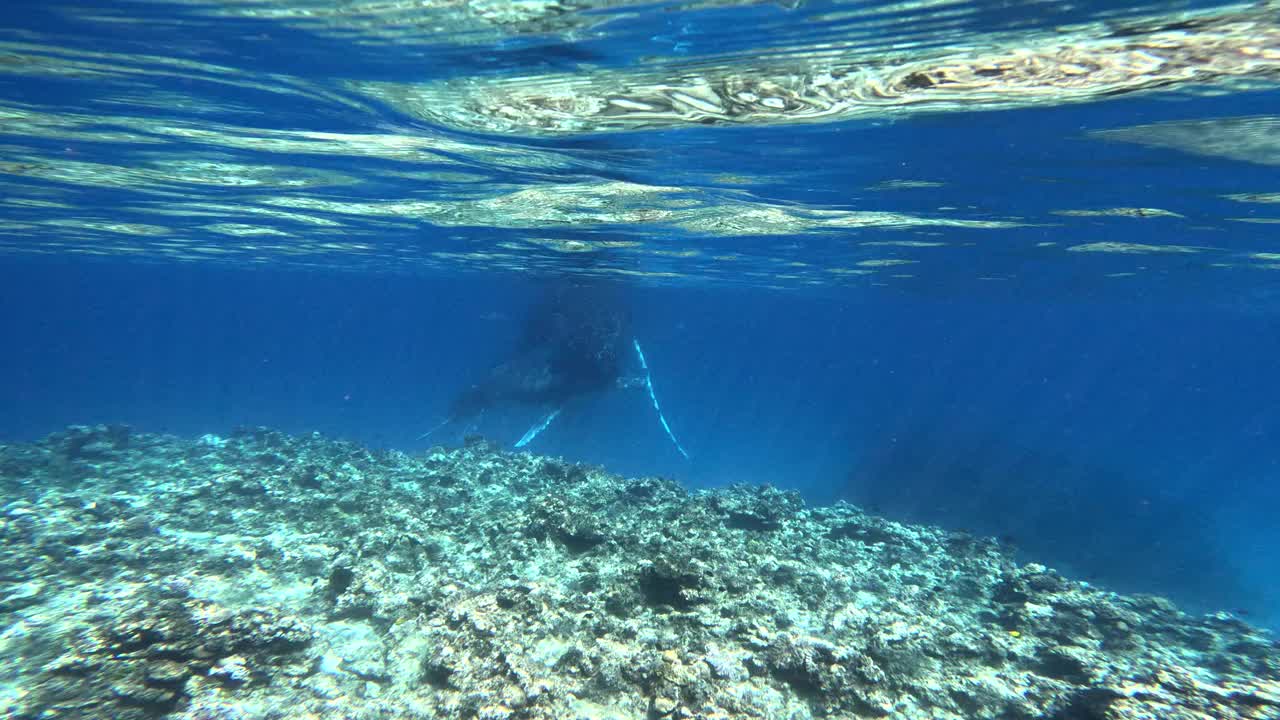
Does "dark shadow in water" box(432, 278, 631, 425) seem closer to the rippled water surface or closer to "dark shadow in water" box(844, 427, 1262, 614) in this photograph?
the rippled water surface

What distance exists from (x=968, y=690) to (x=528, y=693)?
17.4 ft

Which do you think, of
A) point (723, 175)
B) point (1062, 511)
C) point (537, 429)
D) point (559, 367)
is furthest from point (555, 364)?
point (1062, 511)

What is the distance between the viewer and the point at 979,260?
24.4 m

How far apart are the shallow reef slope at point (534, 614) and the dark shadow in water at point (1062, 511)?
9947 mm

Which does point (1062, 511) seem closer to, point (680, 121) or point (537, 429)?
point (537, 429)

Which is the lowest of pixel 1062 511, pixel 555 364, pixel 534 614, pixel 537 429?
pixel 1062 511

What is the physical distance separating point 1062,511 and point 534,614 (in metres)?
24.6

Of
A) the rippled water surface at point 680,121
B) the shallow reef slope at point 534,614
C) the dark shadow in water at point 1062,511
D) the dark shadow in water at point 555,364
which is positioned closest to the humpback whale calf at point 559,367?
the dark shadow in water at point 555,364

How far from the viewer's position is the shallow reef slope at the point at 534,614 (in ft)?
20.3

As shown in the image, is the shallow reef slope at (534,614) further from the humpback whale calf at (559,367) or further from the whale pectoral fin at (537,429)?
the humpback whale calf at (559,367)

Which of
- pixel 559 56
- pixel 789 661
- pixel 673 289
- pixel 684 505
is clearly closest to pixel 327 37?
pixel 559 56

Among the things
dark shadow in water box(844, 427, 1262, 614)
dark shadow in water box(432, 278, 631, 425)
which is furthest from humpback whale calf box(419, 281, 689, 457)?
dark shadow in water box(844, 427, 1262, 614)

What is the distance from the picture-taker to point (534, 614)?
7859 mm

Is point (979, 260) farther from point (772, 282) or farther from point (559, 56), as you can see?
point (559, 56)
